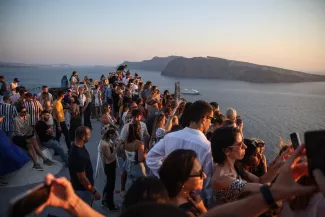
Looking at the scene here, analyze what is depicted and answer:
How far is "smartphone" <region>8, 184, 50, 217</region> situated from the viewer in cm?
109

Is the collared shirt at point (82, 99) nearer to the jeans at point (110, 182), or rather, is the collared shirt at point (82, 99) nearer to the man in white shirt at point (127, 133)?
the man in white shirt at point (127, 133)

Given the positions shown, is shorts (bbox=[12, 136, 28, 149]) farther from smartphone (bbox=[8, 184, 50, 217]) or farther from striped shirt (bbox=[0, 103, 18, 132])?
smartphone (bbox=[8, 184, 50, 217])

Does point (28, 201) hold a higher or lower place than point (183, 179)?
higher

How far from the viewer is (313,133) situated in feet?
4.79

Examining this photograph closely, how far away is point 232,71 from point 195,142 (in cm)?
8971

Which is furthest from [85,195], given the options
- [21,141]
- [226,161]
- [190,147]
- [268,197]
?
[21,141]

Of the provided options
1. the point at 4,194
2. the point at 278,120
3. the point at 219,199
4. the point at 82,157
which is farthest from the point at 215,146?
the point at 278,120

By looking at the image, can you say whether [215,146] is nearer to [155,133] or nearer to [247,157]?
[247,157]

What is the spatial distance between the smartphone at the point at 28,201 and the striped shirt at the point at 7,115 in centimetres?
602

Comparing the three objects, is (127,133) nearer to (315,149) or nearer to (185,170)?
(185,170)

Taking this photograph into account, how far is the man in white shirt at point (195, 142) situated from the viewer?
9.74 ft

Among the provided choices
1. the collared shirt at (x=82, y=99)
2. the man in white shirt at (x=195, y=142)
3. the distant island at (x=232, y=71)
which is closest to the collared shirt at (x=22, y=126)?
the collared shirt at (x=82, y=99)

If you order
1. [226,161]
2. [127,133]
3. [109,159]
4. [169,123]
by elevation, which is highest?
[226,161]

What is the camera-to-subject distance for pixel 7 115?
6.46 metres
